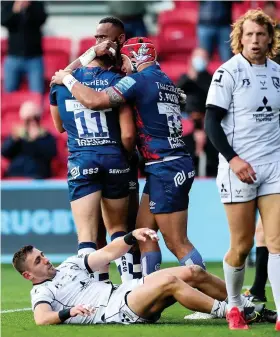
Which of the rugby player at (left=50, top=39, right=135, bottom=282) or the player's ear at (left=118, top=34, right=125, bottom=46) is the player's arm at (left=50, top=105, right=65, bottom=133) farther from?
the player's ear at (left=118, top=34, right=125, bottom=46)

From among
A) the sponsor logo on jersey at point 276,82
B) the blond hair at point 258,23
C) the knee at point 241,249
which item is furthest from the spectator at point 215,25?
the knee at point 241,249

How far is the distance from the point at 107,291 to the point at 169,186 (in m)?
1.11

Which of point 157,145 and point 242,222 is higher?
point 157,145

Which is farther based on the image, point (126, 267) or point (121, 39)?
point (121, 39)

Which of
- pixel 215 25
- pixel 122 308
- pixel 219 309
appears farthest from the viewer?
pixel 215 25

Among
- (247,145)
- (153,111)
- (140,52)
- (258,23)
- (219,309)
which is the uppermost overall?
(258,23)

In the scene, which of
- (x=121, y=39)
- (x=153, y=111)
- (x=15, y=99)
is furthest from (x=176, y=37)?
(x=153, y=111)

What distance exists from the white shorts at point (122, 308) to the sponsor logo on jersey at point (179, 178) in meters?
1.03

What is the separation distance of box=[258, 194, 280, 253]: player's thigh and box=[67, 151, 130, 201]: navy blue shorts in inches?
64.8

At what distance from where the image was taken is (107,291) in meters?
8.15

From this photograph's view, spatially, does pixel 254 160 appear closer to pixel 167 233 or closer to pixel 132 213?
pixel 167 233

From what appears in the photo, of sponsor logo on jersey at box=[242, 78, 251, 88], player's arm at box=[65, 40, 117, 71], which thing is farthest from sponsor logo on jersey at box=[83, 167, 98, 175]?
sponsor logo on jersey at box=[242, 78, 251, 88]

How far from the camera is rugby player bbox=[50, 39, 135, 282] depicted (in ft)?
29.6

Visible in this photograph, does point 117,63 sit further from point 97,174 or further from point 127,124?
point 97,174
